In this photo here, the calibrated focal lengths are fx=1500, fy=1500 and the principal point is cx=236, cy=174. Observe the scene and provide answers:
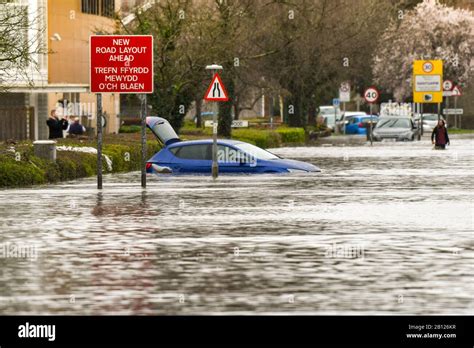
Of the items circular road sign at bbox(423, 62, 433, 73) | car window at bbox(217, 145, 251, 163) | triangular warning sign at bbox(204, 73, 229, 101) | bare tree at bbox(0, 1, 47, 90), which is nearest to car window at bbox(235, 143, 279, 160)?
car window at bbox(217, 145, 251, 163)

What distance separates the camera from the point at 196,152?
3891cm

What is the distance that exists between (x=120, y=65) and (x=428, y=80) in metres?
64.6

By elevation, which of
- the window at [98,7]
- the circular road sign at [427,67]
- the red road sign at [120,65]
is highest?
the window at [98,7]

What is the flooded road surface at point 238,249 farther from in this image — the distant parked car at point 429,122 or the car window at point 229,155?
the distant parked car at point 429,122

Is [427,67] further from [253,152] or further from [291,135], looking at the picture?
[253,152]

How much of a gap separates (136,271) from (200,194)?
14891 millimetres

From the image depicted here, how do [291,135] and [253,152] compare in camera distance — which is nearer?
[253,152]

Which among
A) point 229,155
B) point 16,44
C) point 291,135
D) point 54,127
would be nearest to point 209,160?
point 229,155

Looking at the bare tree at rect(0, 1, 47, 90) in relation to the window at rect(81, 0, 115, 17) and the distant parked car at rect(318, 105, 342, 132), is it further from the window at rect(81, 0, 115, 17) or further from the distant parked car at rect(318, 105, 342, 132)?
the distant parked car at rect(318, 105, 342, 132)

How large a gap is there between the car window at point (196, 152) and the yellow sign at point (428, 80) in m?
57.8

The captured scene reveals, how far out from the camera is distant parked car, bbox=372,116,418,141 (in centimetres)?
7788

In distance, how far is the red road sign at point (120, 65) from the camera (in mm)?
34156

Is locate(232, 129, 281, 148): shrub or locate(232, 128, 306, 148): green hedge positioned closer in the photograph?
locate(232, 129, 281, 148): shrub

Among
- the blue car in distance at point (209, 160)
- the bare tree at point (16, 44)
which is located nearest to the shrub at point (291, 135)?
the bare tree at point (16, 44)
